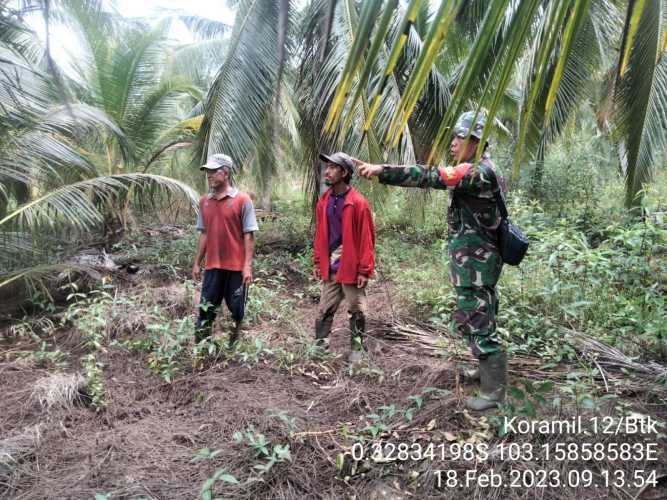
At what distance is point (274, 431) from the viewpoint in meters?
2.80

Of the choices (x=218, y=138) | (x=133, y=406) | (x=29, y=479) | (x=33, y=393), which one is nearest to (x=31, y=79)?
(x=218, y=138)

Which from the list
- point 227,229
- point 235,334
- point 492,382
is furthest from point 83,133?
point 492,382

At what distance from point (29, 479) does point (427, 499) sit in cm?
212

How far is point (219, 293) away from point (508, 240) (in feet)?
8.01

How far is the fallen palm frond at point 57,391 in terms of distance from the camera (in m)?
3.19

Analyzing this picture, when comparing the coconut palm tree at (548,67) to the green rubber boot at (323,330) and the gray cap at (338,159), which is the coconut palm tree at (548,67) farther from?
the green rubber boot at (323,330)

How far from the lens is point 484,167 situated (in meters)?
2.65

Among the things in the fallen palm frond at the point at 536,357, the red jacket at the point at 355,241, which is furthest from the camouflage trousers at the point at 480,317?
the red jacket at the point at 355,241

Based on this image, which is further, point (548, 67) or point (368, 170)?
point (548, 67)

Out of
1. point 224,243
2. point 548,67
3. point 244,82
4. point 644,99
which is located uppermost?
point 244,82

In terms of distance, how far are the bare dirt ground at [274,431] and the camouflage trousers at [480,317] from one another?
0.38 metres

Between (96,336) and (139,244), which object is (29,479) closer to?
(96,336)

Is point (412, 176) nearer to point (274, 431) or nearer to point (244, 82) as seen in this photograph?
point (274, 431)

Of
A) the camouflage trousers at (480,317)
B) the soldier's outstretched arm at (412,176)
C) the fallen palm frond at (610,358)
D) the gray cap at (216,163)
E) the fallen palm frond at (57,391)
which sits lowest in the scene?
the fallen palm frond at (57,391)
